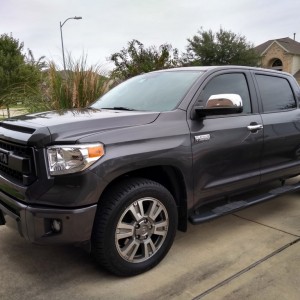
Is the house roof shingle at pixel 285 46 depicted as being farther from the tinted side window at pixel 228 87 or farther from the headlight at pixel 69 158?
the headlight at pixel 69 158

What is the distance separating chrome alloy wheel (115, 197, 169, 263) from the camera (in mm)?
2832

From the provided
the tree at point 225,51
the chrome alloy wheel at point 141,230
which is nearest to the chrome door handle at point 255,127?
the chrome alloy wheel at point 141,230

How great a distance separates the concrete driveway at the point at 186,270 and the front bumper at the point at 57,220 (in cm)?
47

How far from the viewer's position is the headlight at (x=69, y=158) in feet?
8.38

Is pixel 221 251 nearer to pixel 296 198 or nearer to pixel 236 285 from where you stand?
pixel 236 285

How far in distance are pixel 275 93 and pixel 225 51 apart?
3951cm

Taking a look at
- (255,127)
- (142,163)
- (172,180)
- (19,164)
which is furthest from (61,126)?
(255,127)

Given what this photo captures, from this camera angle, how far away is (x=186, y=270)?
3055mm

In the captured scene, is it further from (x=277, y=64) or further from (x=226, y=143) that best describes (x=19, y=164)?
(x=277, y=64)

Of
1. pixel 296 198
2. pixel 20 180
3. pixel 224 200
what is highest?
pixel 20 180

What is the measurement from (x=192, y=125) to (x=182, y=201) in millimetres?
677

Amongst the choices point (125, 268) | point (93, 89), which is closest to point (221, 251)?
point (125, 268)

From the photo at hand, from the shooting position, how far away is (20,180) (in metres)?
2.77

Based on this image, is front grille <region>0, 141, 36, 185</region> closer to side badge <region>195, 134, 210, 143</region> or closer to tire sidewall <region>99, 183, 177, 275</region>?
tire sidewall <region>99, 183, 177, 275</region>
